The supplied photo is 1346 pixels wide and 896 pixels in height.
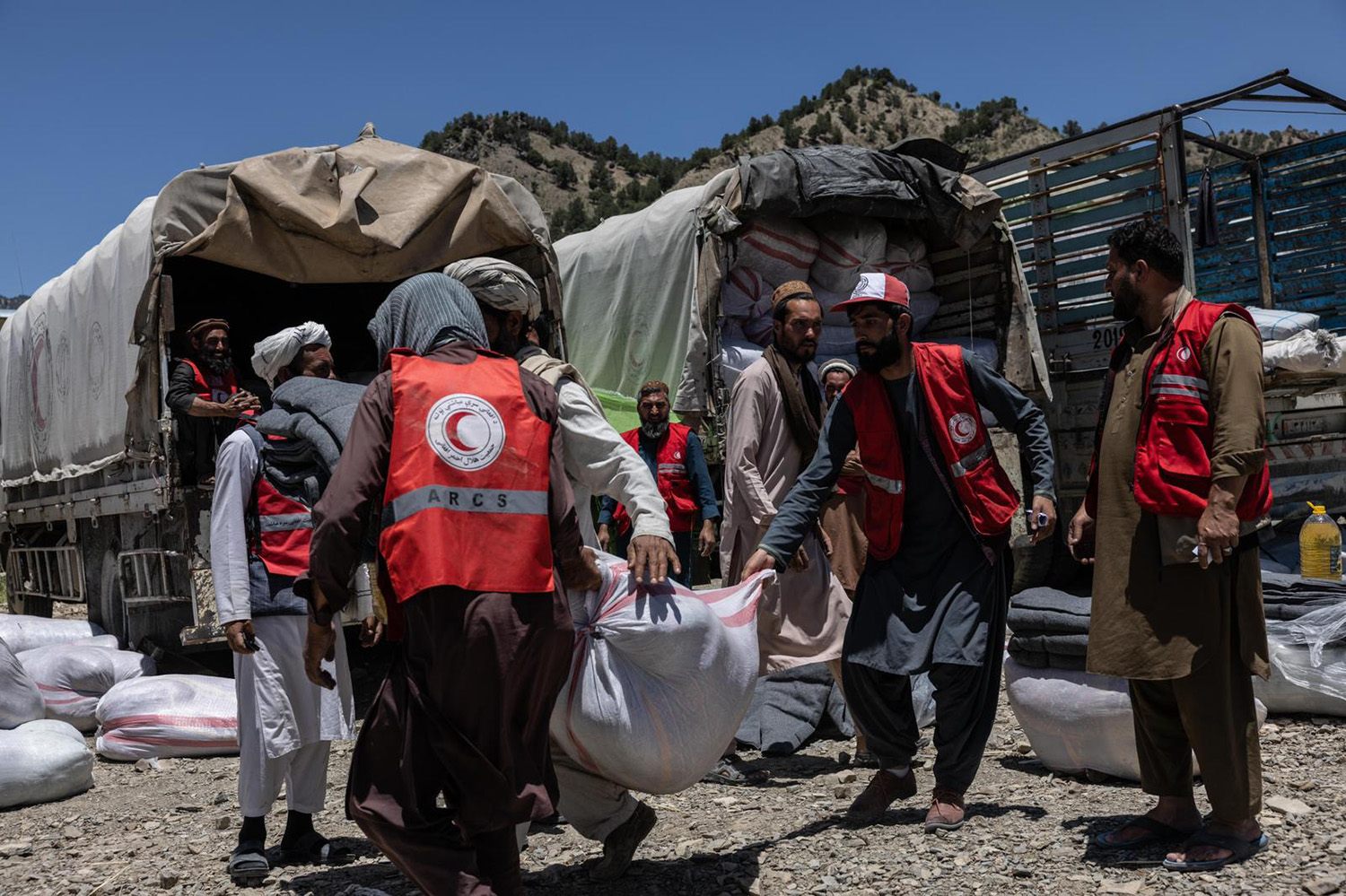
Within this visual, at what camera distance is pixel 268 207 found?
5.80 metres

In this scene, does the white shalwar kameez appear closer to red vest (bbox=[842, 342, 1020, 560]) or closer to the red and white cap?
red vest (bbox=[842, 342, 1020, 560])

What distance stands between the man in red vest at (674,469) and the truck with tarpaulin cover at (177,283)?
32.0 inches

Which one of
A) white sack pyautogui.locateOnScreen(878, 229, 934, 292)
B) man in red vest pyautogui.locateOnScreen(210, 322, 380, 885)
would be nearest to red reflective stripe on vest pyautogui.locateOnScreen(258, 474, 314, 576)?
man in red vest pyautogui.locateOnScreen(210, 322, 380, 885)

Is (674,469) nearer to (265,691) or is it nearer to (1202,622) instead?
(265,691)

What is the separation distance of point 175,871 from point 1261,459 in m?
3.24

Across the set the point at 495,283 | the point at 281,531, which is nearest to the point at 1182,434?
the point at 495,283

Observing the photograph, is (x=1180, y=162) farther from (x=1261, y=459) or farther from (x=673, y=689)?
(x=673, y=689)

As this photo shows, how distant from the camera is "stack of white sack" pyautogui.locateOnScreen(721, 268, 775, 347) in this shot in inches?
298

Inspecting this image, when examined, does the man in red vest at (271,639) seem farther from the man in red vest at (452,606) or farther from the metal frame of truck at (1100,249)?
the metal frame of truck at (1100,249)

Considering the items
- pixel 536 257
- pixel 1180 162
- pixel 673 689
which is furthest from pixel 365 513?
pixel 1180 162

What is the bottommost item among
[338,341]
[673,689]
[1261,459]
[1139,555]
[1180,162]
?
[673,689]

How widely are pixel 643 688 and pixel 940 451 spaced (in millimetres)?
1287

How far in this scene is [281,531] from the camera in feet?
11.5

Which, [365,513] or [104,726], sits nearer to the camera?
[365,513]
